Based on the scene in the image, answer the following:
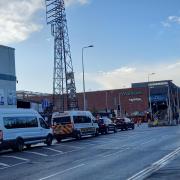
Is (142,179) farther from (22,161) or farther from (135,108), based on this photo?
(135,108)

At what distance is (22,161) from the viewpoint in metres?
Result: 22.6

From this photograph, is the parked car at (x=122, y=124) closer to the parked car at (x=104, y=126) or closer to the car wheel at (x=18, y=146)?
the parked car at (x=104, y=126)

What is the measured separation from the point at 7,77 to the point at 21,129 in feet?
56.2

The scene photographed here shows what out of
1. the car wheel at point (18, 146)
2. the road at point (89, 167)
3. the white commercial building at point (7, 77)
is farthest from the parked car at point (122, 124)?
the road at point (89, 167)

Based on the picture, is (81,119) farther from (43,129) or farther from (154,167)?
(154,167)

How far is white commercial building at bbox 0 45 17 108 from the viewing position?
4609 cm

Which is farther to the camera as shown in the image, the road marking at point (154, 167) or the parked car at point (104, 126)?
the parked car at point (104, 126)

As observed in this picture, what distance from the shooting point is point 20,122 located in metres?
30.8

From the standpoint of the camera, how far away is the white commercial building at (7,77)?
151 ft

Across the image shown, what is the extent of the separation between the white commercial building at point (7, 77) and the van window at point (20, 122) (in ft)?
45.4

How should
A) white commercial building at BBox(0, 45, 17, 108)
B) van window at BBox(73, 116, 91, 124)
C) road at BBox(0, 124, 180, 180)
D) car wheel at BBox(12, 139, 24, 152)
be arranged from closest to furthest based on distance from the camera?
road at BBox(0, 124, 180, 180)
car wheel at BBox(12, 139, 24, 152)
van window at BBox(73, 116, 91, 124)
white commercial building at BBox(0, 45, 17, 108)

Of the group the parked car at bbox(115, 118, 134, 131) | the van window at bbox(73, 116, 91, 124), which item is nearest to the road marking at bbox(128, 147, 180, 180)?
the van window at bbox(73, 116, 91, 124)

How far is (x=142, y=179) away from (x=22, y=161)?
9.54 m

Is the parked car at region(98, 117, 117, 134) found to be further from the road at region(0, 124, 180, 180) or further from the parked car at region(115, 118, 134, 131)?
the road at region(0, 124, 180, 180)
